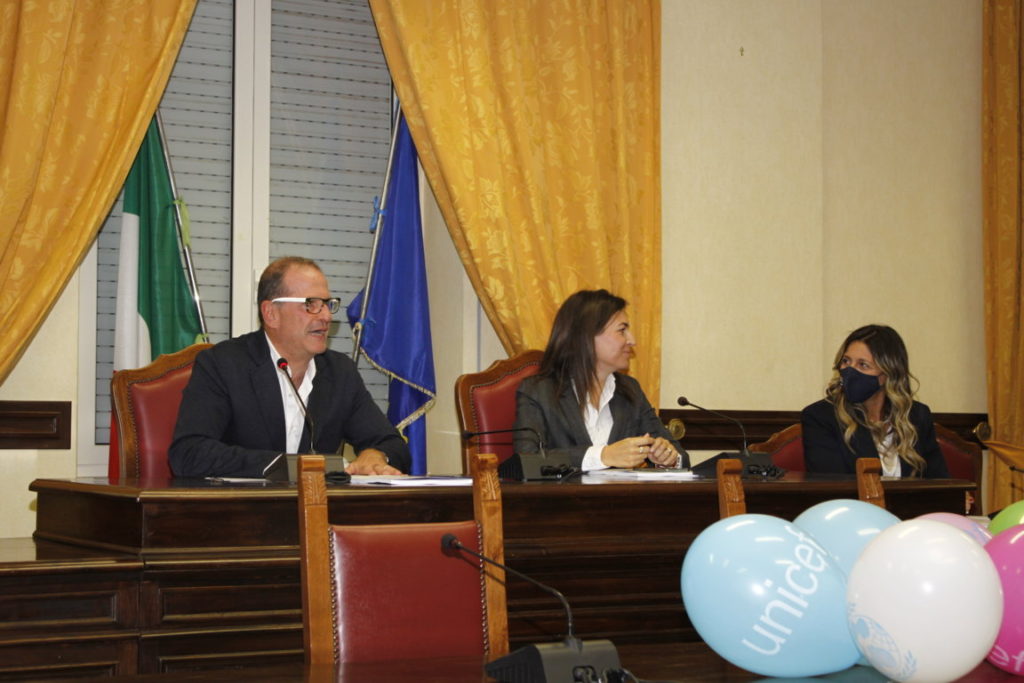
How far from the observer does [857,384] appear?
4137 millimetres

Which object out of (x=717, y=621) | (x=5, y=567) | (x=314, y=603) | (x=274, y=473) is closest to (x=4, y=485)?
(x=274, y=473)

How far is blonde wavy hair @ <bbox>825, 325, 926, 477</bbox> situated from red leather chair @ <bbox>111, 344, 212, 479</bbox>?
88.8 inches

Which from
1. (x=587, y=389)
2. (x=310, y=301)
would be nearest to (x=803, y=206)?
(x=587, y=389)

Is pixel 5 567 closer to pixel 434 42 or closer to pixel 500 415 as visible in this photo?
pixel 500 415

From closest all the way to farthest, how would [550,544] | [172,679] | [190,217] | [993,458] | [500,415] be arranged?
[172,679]
[550,544]
[500,415]
[190,217]
[993,458]

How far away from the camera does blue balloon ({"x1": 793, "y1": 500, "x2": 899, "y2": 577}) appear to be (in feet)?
5.61

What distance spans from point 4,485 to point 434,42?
2.28 metres

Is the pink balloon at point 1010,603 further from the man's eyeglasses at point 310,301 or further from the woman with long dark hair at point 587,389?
the man's eyeglasses at point 310,301

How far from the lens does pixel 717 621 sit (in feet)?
5.03

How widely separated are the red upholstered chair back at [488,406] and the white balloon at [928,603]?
7.80 feet

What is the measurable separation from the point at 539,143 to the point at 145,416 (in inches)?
81.8

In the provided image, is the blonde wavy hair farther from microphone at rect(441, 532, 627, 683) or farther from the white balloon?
microphone at rect(441, 532, 627, 683)

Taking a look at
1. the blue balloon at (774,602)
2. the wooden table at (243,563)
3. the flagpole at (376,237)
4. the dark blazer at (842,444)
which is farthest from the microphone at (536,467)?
the flagpole at (376,237)

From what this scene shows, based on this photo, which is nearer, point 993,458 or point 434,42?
point 434,42
